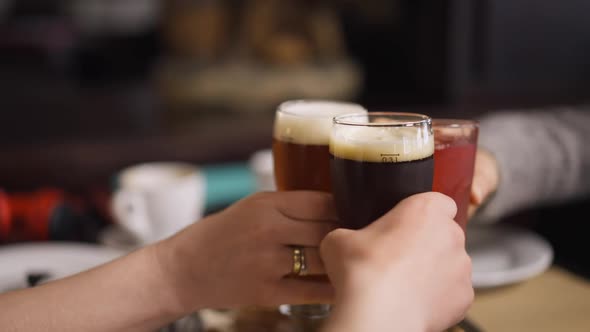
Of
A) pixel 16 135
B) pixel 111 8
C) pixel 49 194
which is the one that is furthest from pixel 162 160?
pixel 111 8

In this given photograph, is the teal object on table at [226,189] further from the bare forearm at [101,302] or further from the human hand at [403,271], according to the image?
the human hand at [403,271]

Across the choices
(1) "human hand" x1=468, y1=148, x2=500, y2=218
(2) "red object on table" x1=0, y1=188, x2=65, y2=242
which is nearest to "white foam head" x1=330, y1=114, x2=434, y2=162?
(1) "human hand" x1=468, y1=148, x2=500, y2=218

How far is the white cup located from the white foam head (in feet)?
2.10

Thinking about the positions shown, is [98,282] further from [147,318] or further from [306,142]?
[306,142]

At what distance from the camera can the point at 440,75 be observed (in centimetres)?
261

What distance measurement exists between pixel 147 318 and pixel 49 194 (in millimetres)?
696

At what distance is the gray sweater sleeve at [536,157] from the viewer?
119 cm

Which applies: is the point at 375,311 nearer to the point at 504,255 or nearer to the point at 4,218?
the point at 504,255

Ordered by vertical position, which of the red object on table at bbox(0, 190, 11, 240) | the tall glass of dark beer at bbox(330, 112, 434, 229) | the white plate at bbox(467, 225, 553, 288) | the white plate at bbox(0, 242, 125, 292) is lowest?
the white plate at bbox(467, 225, 553, 288)

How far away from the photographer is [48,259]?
3.66 feet

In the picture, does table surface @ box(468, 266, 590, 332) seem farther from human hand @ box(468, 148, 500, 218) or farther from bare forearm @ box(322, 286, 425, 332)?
bare forearm @ box(322, 286, 425, 332)

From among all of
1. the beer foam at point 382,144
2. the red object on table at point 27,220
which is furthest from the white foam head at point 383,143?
the red object on table at point 27,220

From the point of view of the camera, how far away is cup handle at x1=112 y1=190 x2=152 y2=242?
1.19m

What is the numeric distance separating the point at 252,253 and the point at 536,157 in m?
0.82
